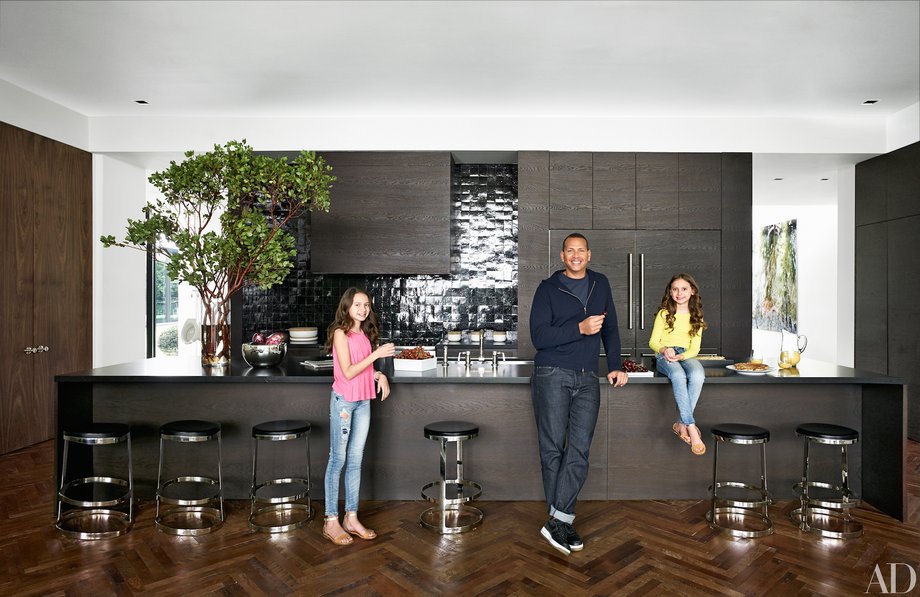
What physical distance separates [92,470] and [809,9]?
5453 mm

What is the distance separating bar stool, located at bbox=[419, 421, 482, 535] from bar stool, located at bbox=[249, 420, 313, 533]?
744 mm

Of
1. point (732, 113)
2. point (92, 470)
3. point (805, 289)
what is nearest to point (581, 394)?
point (92, 470)

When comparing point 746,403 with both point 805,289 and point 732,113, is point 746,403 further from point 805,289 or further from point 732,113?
point 805,289

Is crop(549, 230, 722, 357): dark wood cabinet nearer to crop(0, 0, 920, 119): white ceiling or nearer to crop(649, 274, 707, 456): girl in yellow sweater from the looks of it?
crop(0, 0, 920, 119): white ceiling

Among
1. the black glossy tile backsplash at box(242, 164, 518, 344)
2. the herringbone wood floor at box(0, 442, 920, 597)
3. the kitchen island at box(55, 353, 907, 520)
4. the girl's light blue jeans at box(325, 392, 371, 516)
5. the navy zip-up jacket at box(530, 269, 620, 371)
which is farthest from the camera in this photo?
the black glossy tile backsplash at box(242, 164, 518, 344)

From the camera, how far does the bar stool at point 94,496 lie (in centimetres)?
372

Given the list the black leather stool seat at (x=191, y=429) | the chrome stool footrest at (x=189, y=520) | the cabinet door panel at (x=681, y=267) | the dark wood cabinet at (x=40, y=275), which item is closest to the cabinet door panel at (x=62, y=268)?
the dark wood cabinet at (x=40, y=275)

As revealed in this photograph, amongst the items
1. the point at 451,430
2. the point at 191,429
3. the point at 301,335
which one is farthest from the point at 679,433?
the point at 301,335

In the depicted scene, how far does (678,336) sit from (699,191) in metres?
2.79

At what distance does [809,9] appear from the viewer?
3.97 metres

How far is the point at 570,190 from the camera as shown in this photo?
637 centimetres

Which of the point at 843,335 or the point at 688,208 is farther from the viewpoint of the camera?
the point at 843,335

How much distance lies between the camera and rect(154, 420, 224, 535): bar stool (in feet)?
12.3

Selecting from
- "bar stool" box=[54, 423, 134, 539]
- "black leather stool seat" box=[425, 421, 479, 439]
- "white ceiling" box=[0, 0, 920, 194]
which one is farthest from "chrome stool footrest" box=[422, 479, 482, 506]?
"white ceiling" box=[0, 0, 920, 194]
